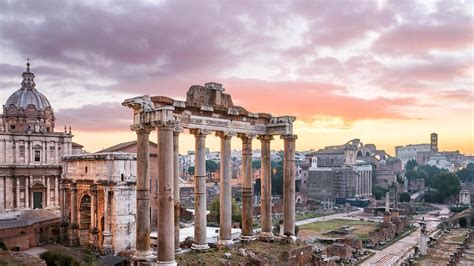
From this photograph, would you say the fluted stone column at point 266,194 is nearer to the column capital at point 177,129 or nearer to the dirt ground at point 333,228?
the column capital at point 177,129

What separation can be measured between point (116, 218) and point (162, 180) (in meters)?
17.9

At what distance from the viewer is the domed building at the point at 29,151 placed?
36250 mm

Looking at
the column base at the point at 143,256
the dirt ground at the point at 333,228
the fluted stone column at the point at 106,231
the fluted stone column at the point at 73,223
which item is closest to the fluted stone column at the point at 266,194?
the column base at the point at 143,256

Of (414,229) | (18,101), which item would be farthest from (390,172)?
(18,101)

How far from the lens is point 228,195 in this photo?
17.3 metres

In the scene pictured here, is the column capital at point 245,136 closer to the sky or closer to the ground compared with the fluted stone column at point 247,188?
closer to the sky

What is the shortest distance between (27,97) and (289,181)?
32.8 meters

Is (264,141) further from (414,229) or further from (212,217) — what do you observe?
(414,229)

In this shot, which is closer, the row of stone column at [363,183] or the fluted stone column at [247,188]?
the fluted stone column at [247,188]

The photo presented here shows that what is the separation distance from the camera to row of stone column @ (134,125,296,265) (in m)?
13.4

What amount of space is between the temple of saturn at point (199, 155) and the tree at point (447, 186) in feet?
245

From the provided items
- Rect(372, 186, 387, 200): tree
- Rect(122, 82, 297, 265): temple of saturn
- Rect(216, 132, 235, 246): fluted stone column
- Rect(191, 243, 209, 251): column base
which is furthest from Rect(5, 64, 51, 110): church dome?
Rect(372, 186, 387, 200): tree

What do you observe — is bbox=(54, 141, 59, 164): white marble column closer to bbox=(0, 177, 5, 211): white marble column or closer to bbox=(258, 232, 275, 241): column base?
bbox=(0, 177, 5, 211): white marble column

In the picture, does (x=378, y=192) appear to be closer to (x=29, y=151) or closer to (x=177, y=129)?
(x=29, y=151)
